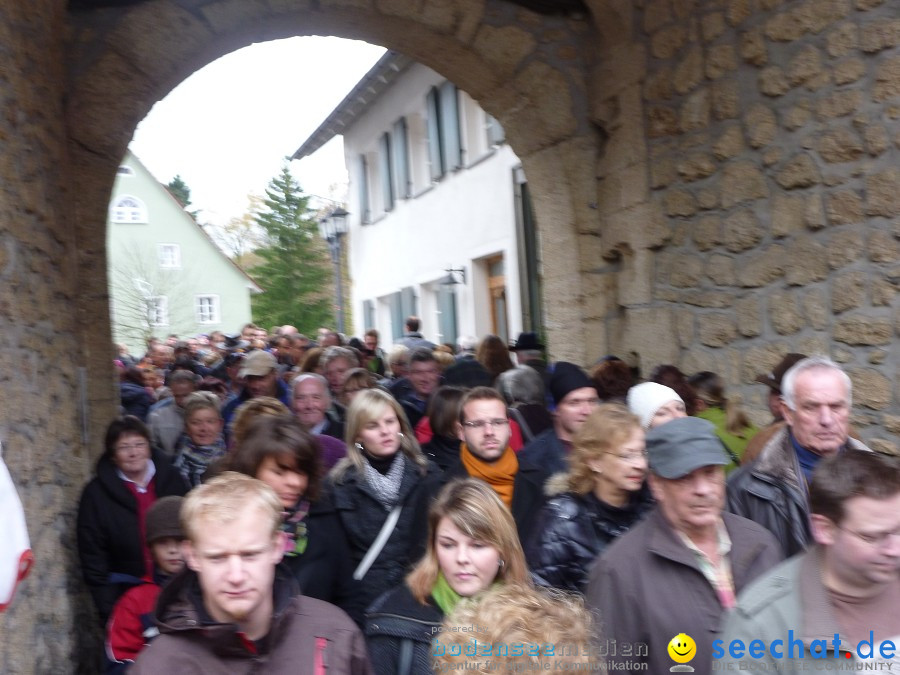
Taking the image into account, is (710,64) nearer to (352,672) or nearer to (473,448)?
(473,448)

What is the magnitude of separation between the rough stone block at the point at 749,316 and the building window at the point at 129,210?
3075cm

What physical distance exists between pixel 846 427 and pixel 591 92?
155 inches

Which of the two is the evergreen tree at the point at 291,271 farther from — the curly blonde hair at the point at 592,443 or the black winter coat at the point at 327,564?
the curly blonde hair at the point at 592,443

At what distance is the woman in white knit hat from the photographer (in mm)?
3264

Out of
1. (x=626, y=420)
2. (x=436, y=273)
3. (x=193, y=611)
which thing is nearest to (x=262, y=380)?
(x=626, y=420)

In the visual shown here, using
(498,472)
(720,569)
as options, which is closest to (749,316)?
(498,472)

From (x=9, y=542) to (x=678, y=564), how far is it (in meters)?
1.40

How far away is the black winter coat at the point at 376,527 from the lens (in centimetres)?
307

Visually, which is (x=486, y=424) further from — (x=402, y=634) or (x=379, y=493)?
(x=402, y=634)

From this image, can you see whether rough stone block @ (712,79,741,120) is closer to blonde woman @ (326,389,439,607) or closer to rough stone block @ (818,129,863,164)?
rough stone block @ (818,129,863,164)

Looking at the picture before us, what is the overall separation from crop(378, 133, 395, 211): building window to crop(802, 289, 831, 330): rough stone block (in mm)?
11805

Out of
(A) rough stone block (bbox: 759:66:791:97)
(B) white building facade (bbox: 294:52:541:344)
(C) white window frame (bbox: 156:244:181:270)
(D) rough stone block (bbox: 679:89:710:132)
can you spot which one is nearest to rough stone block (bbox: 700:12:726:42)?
(D) rough stone block (bbox: 679:89:710:132)

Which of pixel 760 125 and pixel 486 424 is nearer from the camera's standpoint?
pixel 486 424

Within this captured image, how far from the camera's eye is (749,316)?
16.6 feet
